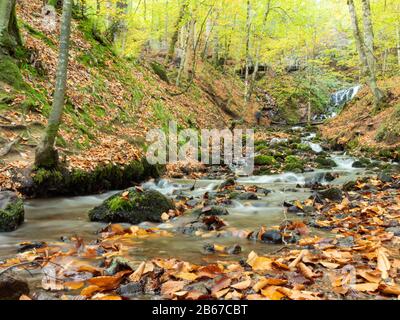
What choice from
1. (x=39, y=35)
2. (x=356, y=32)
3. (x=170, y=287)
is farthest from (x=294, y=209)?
(x=356, y=32)

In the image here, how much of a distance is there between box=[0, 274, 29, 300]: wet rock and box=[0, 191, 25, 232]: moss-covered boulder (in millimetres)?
2562

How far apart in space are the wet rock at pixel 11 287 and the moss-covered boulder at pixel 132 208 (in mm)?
2892

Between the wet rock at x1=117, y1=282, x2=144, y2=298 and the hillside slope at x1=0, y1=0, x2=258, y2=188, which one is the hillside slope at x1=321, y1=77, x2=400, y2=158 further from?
the wet rock at x1=117, y1=282, x2=144, y2=298

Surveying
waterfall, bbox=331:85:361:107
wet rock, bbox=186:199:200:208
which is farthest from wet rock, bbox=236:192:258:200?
waterfall, bbox=331:85:361:107

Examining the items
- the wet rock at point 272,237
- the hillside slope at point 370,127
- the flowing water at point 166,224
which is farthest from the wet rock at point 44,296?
the hillside slope at point 370,127

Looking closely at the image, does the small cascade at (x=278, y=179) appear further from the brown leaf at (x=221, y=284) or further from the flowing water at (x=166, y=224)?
the brown leaf at (x=221, y=284)

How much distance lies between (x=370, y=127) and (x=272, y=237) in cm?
1256

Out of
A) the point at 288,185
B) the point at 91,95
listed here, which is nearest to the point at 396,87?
the point at 288,185

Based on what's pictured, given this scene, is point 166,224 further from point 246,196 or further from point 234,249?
point 246,196

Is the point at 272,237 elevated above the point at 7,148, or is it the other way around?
the point at 7,148

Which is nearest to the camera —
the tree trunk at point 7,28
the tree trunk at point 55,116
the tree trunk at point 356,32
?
the tree trunk at point 55,116

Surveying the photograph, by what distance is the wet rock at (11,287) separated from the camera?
8.53ft

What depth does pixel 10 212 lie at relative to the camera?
16.7 feet

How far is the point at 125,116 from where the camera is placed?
11680 mm
